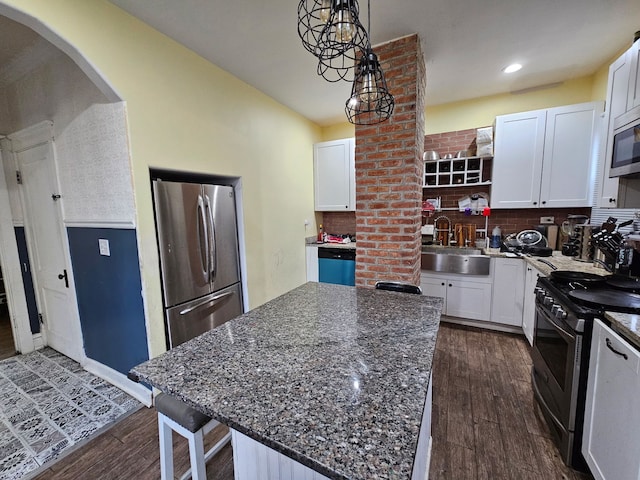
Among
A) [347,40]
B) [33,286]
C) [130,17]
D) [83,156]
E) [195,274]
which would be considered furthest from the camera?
[33,286]

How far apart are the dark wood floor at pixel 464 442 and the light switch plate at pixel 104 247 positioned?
4.06ft

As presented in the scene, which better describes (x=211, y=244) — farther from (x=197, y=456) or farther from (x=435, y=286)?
(x=435, y=286)

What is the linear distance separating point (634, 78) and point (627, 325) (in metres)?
1.64

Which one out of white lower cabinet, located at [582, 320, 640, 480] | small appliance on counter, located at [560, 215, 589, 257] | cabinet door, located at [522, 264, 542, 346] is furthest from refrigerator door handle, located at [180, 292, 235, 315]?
small appliance on counter, located at [560, 215, 589, 257]

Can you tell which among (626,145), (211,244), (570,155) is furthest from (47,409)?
(570,155)

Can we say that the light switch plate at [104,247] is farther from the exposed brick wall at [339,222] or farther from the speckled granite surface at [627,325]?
the speckled granite surface at [627,325]

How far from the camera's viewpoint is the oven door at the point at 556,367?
149 cm

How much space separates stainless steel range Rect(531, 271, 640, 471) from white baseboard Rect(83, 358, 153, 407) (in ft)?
9.06

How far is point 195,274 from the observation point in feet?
7.68

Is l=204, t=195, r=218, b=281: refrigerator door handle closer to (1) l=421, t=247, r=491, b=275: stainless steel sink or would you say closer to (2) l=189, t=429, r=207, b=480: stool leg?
(2) l=189, t=429, r=207, b=480: stool leg

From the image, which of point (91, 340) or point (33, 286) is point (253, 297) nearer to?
point (91, 340)

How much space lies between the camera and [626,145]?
68.8 inches

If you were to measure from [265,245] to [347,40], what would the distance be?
2.50 meters

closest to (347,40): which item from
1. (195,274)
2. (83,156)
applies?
(195,274)
